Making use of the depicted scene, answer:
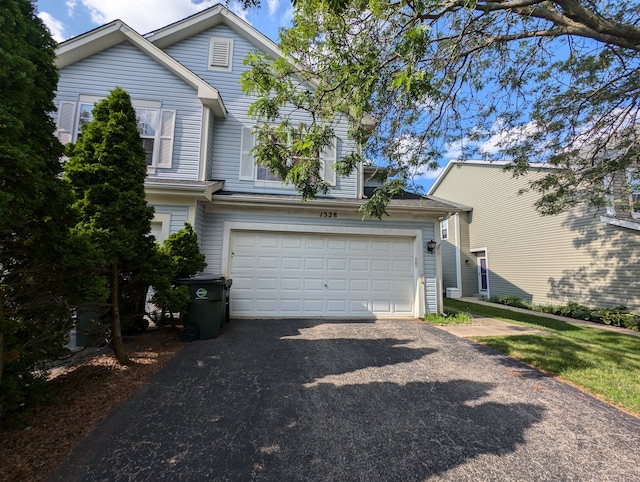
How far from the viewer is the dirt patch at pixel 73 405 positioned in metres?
2.19

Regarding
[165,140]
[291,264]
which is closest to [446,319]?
[291,264]

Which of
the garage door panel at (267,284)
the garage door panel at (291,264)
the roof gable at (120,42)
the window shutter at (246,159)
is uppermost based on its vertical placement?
the roof gable at (120,42)

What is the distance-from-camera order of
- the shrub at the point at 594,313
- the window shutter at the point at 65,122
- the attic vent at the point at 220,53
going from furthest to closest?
the attic vent at the point at 220,53 → the shrub at the point at 594,313 → the window shutter at the point at 65,122

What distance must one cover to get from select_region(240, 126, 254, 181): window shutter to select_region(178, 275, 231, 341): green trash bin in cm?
Answer: 374

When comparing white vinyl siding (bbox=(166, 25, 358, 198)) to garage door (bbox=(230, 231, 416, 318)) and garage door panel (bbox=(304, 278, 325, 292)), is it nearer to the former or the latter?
garage door (bbox=(230, 231, 416, 318))

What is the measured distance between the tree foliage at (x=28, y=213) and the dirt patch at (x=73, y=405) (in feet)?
1.05

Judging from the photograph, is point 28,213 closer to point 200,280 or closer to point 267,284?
point 200,280

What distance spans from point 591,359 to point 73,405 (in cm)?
752

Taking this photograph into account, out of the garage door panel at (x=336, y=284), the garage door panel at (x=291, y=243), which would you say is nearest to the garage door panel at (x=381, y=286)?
the garage door panel at (x=336, y=284)

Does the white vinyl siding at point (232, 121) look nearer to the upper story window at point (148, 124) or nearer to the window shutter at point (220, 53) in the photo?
the window shutter at point (220, 53)

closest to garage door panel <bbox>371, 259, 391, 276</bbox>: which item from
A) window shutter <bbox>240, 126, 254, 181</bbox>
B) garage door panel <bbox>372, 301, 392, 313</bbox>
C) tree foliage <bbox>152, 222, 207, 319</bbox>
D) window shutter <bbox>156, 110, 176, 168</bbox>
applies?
garage door panel <bbox>372, 301, 392, 313</bbox>

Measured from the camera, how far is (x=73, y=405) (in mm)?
3010

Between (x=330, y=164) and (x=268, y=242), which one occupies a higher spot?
(x=330, y=164)

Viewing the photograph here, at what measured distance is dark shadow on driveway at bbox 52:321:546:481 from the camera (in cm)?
221
